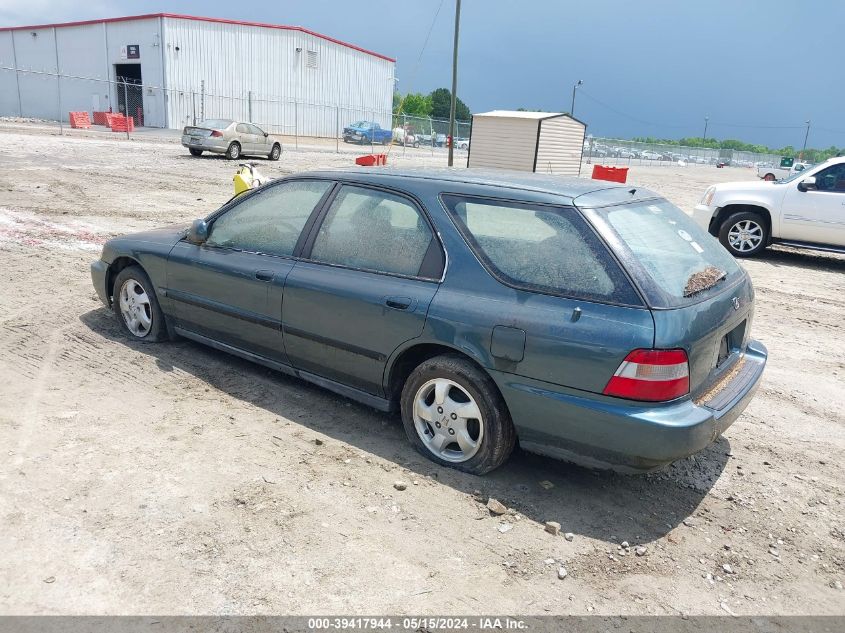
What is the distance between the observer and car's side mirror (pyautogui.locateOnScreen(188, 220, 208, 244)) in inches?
185

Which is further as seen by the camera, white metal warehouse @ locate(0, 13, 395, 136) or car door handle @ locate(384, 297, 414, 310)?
white metal warehouse @ locate(0, 13, 395, 136)

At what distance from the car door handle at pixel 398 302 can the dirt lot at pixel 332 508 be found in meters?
0.86

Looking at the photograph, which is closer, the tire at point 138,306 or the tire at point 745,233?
the tire at point 138,306

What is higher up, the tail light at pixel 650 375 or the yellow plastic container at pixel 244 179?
the yellow plastic container at pixel 244 179

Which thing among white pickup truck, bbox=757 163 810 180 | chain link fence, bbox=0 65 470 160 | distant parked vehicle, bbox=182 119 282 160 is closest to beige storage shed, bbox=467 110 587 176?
distant parked vehicle, bbox=182 119 282 160

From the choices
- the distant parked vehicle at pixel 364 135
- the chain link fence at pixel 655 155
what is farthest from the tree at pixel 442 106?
the distant parked vehicle at pixel 364 135

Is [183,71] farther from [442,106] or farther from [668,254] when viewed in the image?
[442,106]

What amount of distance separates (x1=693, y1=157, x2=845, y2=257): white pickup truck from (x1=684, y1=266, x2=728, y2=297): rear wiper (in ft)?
24.4

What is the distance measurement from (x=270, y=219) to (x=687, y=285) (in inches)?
105

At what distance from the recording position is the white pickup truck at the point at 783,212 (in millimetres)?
9750

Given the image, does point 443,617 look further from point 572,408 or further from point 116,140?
point 116,140

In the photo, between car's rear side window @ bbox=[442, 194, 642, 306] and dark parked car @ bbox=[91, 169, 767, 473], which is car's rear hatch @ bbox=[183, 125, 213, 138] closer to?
dark parked car @ bbox=[91, 169, 767, 473]

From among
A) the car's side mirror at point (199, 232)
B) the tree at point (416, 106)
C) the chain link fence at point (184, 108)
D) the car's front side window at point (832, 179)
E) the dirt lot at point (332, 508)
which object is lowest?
the dirt lot at point (332, 508)

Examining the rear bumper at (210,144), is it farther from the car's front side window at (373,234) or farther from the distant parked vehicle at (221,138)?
the car's front side window at (373,234)
